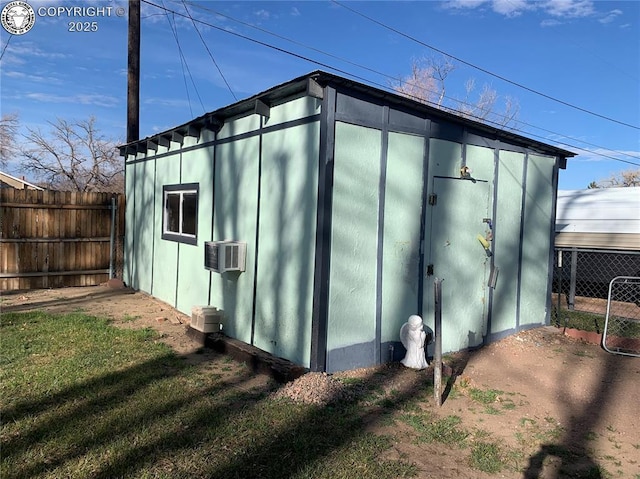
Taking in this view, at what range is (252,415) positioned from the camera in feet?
12.6

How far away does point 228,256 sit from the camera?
574 centimetres

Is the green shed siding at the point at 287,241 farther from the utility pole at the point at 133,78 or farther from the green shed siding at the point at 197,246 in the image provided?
the utility pole at the point at 133,78

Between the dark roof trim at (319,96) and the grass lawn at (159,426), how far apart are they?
293 cm

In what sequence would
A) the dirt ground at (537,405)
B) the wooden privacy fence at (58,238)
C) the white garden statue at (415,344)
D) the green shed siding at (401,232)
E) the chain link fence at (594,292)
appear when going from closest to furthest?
the dirt ground at (537,405) → the white garden statue at (415,344) → the green shed siding at (401,232) → the chain link fence at (594,292) → the wooden privacy fence at (58,238)

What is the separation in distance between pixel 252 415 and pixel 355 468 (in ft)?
3.57

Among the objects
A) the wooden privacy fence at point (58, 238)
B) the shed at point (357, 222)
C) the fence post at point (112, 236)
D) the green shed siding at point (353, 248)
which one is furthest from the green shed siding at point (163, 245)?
the green shed siding at point (353, 248)

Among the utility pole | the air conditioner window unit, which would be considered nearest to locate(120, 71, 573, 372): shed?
the air conditioner window unit

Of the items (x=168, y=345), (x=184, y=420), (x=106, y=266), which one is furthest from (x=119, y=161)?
(x=184, y=420)

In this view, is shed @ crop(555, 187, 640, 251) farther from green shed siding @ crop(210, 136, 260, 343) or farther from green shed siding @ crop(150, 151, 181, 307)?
green shed siding @ crop(150, 151, 181, 307)

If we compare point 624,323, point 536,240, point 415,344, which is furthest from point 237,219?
point 624,323

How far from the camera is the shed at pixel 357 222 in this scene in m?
4.75

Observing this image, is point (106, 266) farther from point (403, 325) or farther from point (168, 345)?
point (403, 325)

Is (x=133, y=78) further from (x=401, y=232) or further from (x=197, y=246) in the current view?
(x=401, y=232)

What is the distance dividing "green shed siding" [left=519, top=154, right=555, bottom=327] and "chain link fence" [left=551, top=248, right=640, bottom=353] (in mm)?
433
